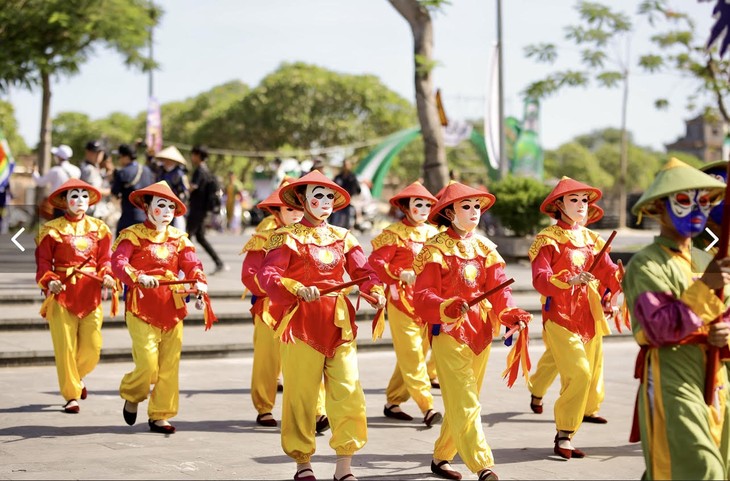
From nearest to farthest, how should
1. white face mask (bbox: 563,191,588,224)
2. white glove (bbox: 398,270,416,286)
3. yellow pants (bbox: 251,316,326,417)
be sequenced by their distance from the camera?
1. white face mask (bbox: 563,191,588,224)
2. white glove (bbox: 398,270,416,286)
3. yellow pants (bbox: 251,316,326,417)

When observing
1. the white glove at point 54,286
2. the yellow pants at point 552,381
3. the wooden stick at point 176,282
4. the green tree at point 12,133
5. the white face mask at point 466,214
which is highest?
the green tree at point 12,133

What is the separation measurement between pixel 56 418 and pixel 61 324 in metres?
0.88

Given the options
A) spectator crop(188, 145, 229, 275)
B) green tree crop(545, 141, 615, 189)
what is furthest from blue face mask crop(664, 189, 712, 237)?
green tree crop(545, 141, 615, 189)

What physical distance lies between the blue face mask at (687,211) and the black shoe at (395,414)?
15.5ft

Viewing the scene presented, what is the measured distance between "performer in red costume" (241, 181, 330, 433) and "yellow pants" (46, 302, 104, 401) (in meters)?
1.38

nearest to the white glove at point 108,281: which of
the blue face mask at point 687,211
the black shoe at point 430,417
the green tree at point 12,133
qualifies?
the black shoe at point 430,417

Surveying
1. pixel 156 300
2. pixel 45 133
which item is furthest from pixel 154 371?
pixel 45 133

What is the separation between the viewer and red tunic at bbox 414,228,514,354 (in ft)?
24.6

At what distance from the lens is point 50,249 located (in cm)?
983

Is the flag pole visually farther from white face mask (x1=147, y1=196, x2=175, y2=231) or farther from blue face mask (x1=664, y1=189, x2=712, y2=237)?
blue face mask (x1=664, y1=189, x2=712, y2=237)

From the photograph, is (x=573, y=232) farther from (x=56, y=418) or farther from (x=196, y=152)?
(x=196, y=152)

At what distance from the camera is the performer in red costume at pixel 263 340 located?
9.40m

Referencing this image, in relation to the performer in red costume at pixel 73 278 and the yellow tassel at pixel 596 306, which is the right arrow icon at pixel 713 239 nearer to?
the yellow tassel at pixel 596 306

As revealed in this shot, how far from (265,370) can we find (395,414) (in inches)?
45.5
